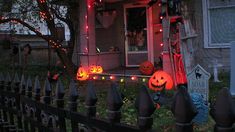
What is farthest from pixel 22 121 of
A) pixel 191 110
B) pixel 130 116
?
pixel 130 116

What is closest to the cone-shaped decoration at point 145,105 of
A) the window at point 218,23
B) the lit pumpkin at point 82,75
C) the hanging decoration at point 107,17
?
the lit pumpkin at point 82,75

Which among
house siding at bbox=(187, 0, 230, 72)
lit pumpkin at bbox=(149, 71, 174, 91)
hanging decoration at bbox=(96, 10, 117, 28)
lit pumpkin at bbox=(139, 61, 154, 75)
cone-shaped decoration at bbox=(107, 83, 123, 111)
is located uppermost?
hanging decoration at bbox=(96, 10, 117, 28)

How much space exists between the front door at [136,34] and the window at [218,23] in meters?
2.74

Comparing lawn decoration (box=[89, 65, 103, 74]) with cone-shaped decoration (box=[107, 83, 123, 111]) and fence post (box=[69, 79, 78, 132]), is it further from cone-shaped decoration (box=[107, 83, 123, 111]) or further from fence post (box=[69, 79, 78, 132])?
cone-shaped decoration (box=[107, 83, 123, 111])

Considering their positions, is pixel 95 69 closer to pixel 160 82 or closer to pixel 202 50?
pixel 202 50

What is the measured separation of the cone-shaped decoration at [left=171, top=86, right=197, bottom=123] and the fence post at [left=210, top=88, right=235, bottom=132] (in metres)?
0.12

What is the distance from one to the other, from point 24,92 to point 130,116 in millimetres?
3594

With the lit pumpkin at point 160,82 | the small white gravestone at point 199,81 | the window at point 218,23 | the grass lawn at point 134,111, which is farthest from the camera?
the window at point 218,23

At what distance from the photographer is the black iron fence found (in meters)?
1.64

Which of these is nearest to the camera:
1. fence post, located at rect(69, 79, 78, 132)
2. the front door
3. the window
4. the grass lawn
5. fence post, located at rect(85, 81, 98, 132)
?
fence post, located at rect(85, 81, 98, 132)

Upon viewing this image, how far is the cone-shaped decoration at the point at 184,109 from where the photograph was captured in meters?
1.75

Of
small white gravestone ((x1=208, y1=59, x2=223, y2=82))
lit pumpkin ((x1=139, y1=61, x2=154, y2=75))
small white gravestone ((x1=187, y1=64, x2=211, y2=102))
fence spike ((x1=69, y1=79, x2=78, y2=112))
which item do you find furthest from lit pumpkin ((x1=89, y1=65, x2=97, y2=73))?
fence spike ((x1=69, y1=79, x2=78, y2=112))

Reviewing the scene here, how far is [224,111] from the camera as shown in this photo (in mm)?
1611

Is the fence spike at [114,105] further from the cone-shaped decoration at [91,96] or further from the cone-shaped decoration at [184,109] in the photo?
the cone-shaped decoration at [184,109]
